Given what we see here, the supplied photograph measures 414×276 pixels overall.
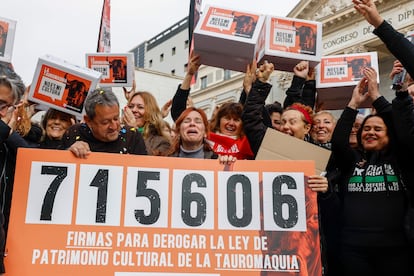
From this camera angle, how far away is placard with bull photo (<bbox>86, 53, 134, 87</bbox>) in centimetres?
521

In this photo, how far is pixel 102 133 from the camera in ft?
8.87

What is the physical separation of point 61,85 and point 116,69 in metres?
1.52

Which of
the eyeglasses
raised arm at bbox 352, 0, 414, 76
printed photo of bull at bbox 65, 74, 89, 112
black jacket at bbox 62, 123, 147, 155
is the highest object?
raised arm at bbox 352, 0, 414, 76

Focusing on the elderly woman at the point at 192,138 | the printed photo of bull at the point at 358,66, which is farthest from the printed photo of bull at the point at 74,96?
the printed photo of bull at the point at 358,66

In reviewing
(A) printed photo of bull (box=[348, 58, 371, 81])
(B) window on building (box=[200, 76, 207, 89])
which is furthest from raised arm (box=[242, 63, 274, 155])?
(B) window on building (box=[200, 76, 207, 89])

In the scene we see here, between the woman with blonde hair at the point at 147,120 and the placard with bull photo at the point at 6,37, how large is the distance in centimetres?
125

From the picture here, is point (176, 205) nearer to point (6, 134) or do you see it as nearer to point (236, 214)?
point (236, 214)

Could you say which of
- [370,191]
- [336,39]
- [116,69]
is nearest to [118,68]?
[116,69]

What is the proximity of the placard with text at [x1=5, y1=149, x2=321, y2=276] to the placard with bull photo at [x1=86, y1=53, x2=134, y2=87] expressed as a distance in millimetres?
2753

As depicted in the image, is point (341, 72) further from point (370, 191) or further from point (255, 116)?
point (370, 191)

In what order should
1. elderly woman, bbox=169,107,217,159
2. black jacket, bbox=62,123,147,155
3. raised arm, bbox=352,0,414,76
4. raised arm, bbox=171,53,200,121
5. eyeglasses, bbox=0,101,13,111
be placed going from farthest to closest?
raised arm, bbox=171,53,200,121 < elderly woman, bbox=169,107,217,159 < raised arm, bbox=352,0,414,76 < black jacket, bbox=62,123,147,155 < eyeglasses, bbox=0,101,13,111

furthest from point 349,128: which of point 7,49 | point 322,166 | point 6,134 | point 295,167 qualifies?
point 7,49

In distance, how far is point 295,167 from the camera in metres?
2.67

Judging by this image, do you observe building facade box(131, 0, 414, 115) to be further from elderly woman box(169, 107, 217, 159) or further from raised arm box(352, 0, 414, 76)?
elderly woman box(169, 107, 217, 159)
